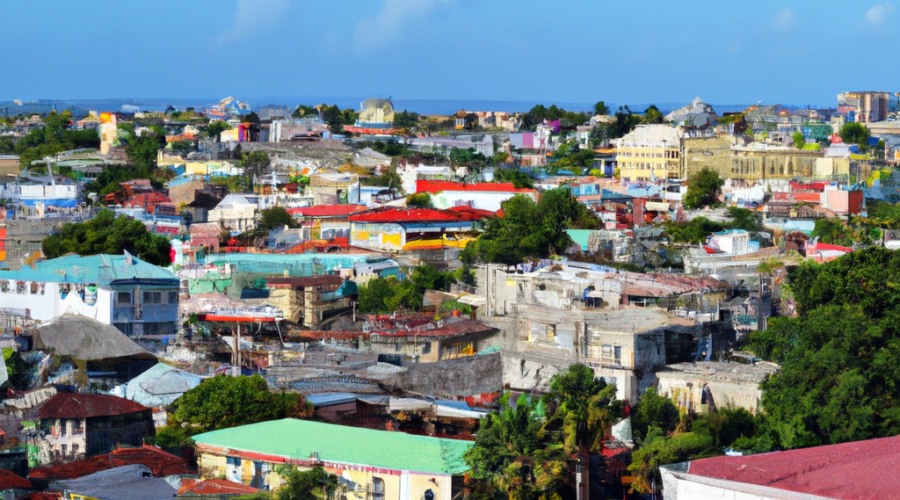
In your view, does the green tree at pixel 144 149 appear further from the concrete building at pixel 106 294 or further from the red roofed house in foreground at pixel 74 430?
the red roofed house in foreground at pixel 74 430

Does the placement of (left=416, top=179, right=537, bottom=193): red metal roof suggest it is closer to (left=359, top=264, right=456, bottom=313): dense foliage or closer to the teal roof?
(left=359, top=264, right=456, bottom=313): dense foliage

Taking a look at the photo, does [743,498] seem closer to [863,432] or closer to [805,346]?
[863,432]

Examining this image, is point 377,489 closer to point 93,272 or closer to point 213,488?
point 213,488

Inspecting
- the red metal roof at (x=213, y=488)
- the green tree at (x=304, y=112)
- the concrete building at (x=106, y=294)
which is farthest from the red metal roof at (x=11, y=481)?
the green tree at (x=304, y=112)

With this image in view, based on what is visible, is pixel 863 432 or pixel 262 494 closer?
pixel 262 494

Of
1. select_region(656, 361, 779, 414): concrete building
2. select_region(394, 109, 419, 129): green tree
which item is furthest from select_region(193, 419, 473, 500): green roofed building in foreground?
select_region(394, 109, 419, 129): green tree

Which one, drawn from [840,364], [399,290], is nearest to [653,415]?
[840,364]

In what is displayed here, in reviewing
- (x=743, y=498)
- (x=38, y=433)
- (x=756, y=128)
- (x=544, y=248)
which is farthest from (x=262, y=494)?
(x=756, y=128)
